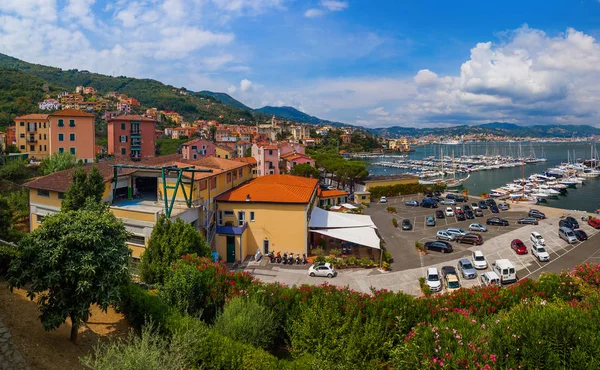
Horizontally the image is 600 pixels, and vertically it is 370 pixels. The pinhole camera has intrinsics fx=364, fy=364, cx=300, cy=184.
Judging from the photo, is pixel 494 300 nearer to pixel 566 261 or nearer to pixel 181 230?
pixel 181 230

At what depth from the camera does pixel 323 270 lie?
19.6m

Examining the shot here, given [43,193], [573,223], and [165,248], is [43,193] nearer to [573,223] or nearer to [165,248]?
[165,248]

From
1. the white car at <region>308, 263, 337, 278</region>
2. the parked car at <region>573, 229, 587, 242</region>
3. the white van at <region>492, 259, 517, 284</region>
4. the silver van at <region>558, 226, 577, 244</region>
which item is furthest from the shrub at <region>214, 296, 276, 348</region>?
the parked car at <region>573, 229, 587, 242</region>

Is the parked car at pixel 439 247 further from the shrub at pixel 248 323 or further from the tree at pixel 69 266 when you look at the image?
the tree at pixel 69 266

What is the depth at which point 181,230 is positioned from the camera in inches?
553

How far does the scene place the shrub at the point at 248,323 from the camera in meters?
8.45

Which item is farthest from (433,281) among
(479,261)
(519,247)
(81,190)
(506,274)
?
(81,190)

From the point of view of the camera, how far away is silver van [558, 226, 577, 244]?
2636 centimetres

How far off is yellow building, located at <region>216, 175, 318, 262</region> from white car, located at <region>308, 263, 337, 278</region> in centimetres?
268

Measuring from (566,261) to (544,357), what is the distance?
827 inches

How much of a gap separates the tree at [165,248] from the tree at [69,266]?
5.34 m

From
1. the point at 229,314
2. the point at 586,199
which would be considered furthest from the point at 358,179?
the point at 229,314

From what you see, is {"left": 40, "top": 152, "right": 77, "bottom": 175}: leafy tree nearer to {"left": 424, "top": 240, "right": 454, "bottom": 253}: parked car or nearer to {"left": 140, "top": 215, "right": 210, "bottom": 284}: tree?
{"left": 140, "top": 215, "right": 210, "bottom": 284}: tree

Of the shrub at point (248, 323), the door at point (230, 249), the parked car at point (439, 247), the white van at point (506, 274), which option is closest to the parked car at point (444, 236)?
the parked car at point (439, 247)
